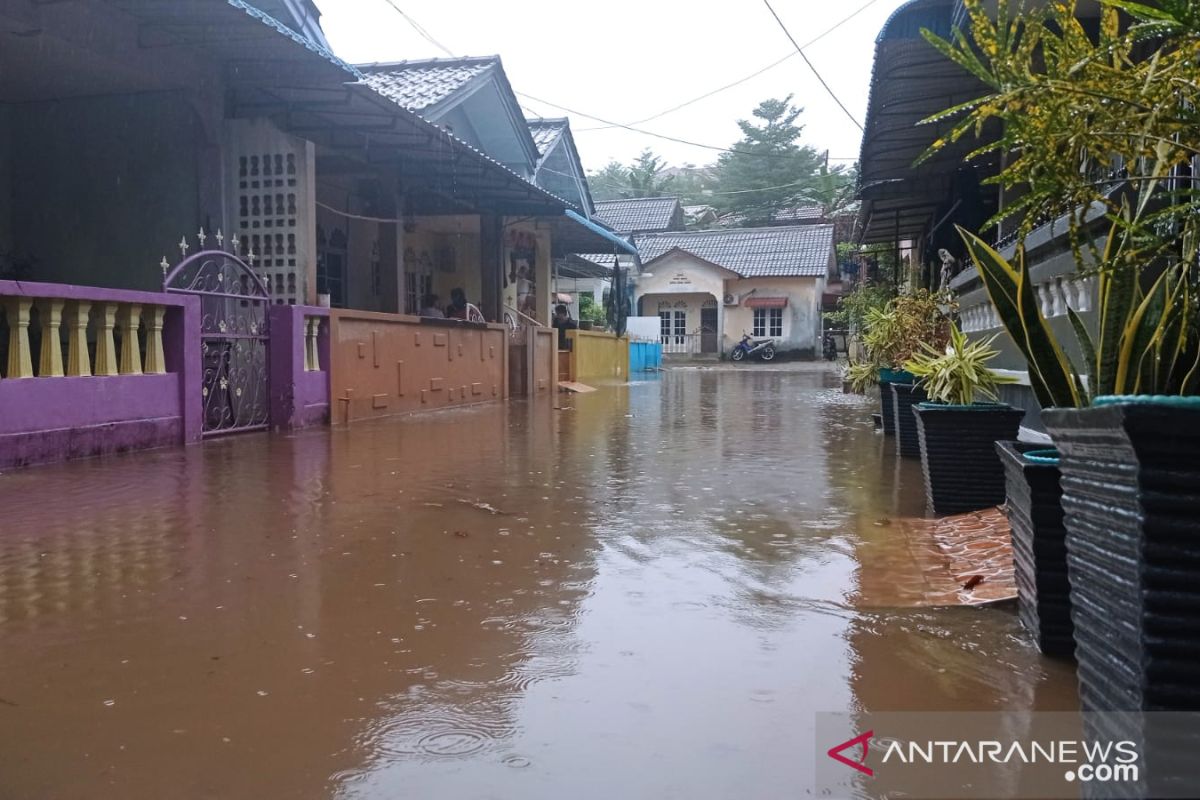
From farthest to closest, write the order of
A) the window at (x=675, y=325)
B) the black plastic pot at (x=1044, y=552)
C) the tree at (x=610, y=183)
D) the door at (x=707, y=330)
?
the tree at (x=610, y=183) → the window at (x=675, y=325) → the door at (x=707, y=330) → the black plastic pot at (x=1044, y=552)

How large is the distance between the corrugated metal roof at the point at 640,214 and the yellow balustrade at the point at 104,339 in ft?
117

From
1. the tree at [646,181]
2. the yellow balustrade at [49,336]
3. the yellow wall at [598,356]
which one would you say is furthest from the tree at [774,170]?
the yellow balustrade at [49,336]

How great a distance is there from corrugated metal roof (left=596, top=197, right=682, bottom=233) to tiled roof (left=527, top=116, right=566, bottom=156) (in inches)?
776

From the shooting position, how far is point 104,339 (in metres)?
6.69

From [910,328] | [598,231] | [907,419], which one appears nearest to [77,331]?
[907,419]

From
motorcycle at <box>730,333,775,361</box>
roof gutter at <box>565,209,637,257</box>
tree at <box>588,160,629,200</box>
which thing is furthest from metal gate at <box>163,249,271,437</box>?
tree at <box>588,160,629,200</box>

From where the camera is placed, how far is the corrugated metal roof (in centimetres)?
4188

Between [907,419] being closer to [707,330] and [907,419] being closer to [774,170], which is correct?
[707,330]

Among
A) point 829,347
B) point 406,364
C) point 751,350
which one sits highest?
point 829,347

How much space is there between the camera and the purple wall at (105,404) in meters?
5.98

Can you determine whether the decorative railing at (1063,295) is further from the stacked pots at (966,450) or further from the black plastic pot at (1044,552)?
the black plastic pot at (1044,552)

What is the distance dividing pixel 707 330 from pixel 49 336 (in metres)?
32.7

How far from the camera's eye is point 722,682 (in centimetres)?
240

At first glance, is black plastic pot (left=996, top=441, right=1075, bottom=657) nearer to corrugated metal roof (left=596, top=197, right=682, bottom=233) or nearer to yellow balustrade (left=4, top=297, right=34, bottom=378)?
yellow balustrade (left=4, top=297, right=34, bottom=378)
